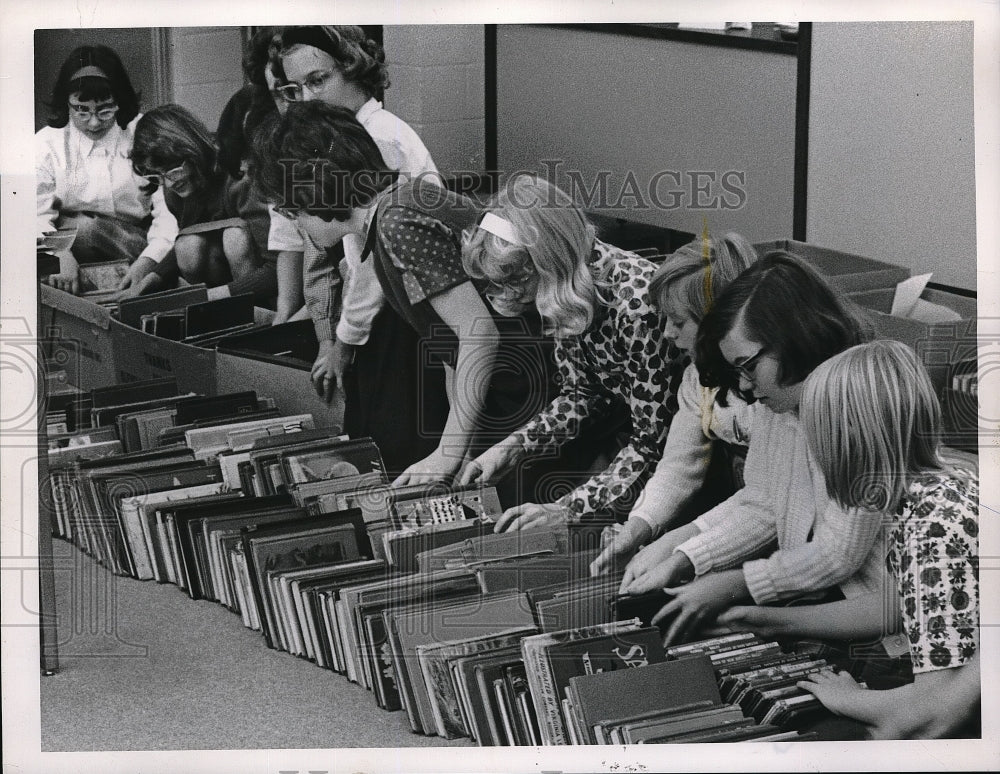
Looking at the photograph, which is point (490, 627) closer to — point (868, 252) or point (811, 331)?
point (811, 331)

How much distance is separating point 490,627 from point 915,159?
4.82 feet

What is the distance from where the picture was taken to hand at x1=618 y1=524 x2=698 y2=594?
11.1 feet

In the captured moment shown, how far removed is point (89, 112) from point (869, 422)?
1.94m

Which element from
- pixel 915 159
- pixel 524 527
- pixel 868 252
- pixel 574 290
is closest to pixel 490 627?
pixel 524 527

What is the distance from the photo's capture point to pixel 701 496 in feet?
11.1

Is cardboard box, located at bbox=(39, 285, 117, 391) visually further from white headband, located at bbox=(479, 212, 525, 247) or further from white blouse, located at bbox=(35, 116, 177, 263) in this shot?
white headband, located at bbox=(479, 212, 525, 247)

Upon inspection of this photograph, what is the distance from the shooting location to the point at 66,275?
11.2 feet

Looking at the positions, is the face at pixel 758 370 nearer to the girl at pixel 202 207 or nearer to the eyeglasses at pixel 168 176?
the girl at pixel 202 207

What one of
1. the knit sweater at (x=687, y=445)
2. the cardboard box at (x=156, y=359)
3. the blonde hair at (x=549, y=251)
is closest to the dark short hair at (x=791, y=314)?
the knit sweater at (x=687, y=445)

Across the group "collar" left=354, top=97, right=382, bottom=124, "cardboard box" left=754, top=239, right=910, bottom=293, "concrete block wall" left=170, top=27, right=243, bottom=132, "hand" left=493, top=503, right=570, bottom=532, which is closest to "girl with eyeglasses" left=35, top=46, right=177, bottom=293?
"concrete block wall" left=170, top=27, right=243, bottom=132

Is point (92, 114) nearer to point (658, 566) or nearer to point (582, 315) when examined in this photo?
point (582, 315)

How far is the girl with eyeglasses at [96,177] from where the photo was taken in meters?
3.37

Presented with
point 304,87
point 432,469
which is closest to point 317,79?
point 304,87

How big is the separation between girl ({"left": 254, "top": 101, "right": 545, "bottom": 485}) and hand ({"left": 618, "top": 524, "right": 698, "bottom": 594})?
0.44 metres
